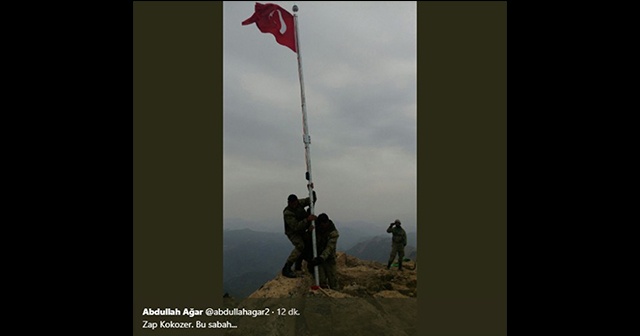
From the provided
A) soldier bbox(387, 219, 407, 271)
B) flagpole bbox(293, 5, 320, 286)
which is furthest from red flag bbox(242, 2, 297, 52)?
soldier bbox(387, 219, 407, 271)

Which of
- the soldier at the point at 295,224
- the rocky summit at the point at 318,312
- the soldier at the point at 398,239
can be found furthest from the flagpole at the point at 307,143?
the soldier at the point at 398,239

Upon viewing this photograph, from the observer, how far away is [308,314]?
23.6 feet

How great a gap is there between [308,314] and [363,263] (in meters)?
10.2

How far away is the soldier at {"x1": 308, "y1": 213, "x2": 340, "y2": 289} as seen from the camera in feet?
28.7

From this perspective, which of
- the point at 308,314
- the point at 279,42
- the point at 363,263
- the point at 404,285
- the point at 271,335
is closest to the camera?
the point at 271,335

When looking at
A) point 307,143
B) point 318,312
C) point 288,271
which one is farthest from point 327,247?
point 307,143

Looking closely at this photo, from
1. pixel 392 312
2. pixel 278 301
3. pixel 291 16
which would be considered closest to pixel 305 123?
pixel 291 16

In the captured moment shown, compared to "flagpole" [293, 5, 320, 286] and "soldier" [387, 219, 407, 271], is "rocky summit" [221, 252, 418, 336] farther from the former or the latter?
"soldier" [387, 219, 407, 271]

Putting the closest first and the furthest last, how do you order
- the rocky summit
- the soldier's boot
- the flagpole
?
1. the rocky summit
2. the flagpole
3. the soldier's boot

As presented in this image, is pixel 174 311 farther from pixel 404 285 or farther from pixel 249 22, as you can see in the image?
pixel 249 22

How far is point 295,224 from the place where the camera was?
29.2ft

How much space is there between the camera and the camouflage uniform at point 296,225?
350 inches

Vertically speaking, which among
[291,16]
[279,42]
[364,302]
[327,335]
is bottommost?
[327,335]

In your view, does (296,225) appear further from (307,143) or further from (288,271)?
(307,143)
